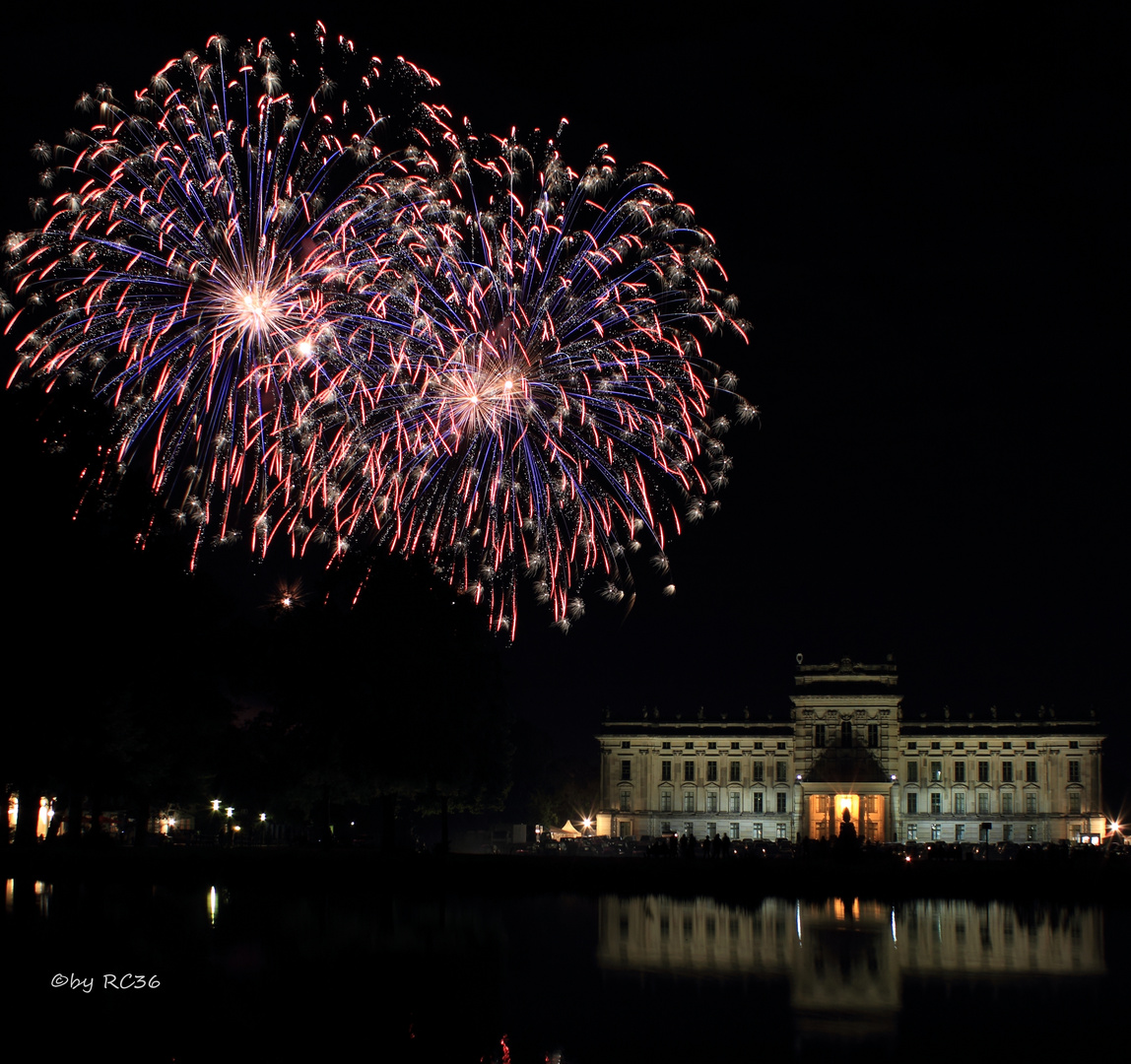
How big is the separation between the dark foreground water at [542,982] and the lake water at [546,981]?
0.06 m

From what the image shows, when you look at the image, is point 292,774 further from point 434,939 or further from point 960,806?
point 960,806

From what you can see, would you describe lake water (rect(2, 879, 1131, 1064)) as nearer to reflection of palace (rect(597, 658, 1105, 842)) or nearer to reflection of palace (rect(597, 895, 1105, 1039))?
reflection of palace (rect(597, 895, 1105, 1039))

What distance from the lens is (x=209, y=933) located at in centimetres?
2469

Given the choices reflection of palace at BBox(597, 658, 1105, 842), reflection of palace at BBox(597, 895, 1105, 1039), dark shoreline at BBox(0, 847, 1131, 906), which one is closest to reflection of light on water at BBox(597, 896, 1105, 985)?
reflection of palace at BBox(597, 895, 1105, 1039)

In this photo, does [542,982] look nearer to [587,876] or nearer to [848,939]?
[848,939]

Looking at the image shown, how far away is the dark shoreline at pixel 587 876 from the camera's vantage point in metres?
37.8

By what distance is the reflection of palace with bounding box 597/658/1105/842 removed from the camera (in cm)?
11588

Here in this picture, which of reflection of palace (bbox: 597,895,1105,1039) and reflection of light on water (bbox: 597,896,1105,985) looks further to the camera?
reflection of light on water (bbox: 597,896,1105,985)

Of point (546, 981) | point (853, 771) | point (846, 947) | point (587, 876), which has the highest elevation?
point (546, 981)

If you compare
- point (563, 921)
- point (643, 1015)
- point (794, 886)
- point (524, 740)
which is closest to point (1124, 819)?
point (524, 740)

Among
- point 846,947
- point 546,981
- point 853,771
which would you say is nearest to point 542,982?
point 546,981

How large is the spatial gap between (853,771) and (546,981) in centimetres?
9957

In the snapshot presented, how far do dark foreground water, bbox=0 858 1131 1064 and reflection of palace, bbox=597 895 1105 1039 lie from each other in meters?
0.09

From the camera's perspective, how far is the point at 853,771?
4530 inches
